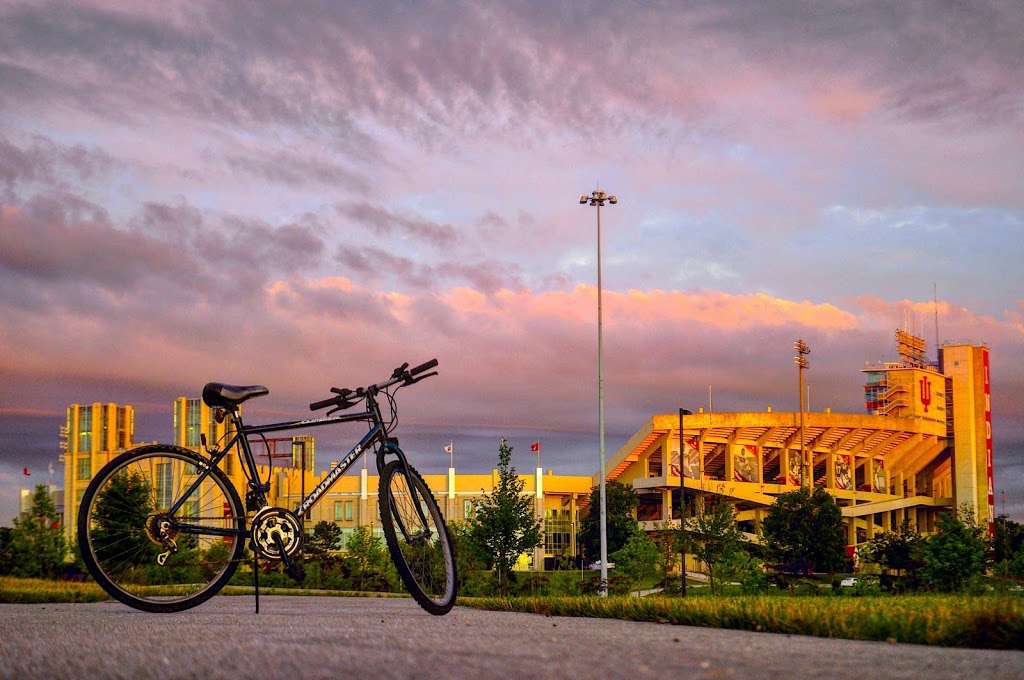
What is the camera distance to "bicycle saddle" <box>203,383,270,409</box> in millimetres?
8305

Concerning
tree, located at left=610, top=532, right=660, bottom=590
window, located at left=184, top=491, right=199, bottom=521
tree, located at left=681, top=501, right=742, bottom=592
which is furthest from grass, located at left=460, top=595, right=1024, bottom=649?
tree, located at left=681, top=501, right=742, bottom=592

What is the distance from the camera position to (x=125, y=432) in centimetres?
8856

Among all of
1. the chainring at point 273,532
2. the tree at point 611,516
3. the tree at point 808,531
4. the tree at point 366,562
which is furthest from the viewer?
the tree at point 611,516

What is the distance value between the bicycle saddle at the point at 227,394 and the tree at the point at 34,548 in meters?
25.6

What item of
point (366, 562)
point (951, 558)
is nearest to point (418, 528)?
point (951, 558)

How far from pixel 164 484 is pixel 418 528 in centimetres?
194

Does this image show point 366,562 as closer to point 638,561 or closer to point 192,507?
point 638,561

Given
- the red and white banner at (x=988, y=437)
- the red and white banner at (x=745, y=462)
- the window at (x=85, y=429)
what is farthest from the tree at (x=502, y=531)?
the red and white banner at (x=988, y=437)

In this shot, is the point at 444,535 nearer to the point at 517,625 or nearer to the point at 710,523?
the point at 517,625

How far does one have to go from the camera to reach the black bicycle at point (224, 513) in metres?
8.27

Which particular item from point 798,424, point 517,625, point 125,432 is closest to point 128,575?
point 517,625

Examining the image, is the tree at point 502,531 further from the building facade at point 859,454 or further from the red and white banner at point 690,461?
the red and white banner at point 690,461

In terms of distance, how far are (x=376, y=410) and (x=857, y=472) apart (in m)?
115

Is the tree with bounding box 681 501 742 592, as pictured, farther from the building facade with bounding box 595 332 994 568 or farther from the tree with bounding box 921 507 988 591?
the building facade with bounding box 595 332 994 568
